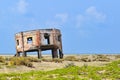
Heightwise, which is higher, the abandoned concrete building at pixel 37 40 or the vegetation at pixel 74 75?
the abandoned concrete building at pixel 37 40

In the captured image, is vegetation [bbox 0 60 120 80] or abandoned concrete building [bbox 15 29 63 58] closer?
vegetation [bbox 0 60 120 80]

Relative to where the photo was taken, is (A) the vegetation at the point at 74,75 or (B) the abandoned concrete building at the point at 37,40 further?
(B) the abandoned concrete building at the point at 37,40

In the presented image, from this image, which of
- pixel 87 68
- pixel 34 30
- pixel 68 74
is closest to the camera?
pixel 68 74

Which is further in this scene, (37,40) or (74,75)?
(37,40)

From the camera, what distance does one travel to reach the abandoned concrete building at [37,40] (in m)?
47.8

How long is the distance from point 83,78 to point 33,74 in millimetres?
3042

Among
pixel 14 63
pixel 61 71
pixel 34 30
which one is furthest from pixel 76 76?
pixel 34 30

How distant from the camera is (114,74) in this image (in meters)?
22.2

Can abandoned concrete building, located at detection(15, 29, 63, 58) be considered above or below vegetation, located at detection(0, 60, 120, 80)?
above

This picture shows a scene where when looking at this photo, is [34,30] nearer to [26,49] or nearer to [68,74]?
[26,49]

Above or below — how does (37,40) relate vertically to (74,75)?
above

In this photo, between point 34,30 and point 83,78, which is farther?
point 34,30

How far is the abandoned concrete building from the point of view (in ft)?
157

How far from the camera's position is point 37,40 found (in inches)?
1892
